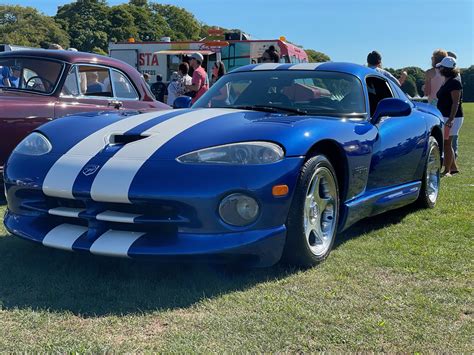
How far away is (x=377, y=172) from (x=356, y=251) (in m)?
0.65

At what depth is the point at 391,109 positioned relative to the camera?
4.04 metres

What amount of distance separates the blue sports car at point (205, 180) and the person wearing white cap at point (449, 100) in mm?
3678

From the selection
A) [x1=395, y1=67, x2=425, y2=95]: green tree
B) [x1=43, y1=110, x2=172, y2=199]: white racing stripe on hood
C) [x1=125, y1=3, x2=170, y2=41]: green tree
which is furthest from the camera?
[x1=125, y1=3, x2=170, y2=41]: green tree

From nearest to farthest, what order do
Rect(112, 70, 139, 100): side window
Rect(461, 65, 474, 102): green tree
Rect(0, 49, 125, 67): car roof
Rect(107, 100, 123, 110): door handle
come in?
Rect(0, 49, 125, 67): car roof → Rect(107, 100, 123, 110): door handle → Rect(112, 70, 139, 100): side window → Rect(461, 65, 474, 102): green tree

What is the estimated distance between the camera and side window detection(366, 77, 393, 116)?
4.43 meters

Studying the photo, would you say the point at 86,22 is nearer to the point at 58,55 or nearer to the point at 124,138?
the point at 58,55

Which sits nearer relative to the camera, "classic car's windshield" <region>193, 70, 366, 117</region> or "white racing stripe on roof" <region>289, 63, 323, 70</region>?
"classic car's windshield" <region>193, 70, 366, 117</region>

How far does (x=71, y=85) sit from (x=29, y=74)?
1.49 ft

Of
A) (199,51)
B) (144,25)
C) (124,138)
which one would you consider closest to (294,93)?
(124,138)

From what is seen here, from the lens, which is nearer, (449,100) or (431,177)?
(431,177)

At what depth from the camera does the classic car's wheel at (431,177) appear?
5043 mm

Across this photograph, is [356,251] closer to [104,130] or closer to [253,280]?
[253,280]

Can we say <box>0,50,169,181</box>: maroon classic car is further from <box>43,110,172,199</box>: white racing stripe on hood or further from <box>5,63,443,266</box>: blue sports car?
<box>43,110,172,199</box>: white racing stripe on hood

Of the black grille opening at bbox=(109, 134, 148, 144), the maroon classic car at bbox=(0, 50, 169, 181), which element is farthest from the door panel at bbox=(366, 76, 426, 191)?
the maroon classic car at bbox=(0, 50, 169, 181)
